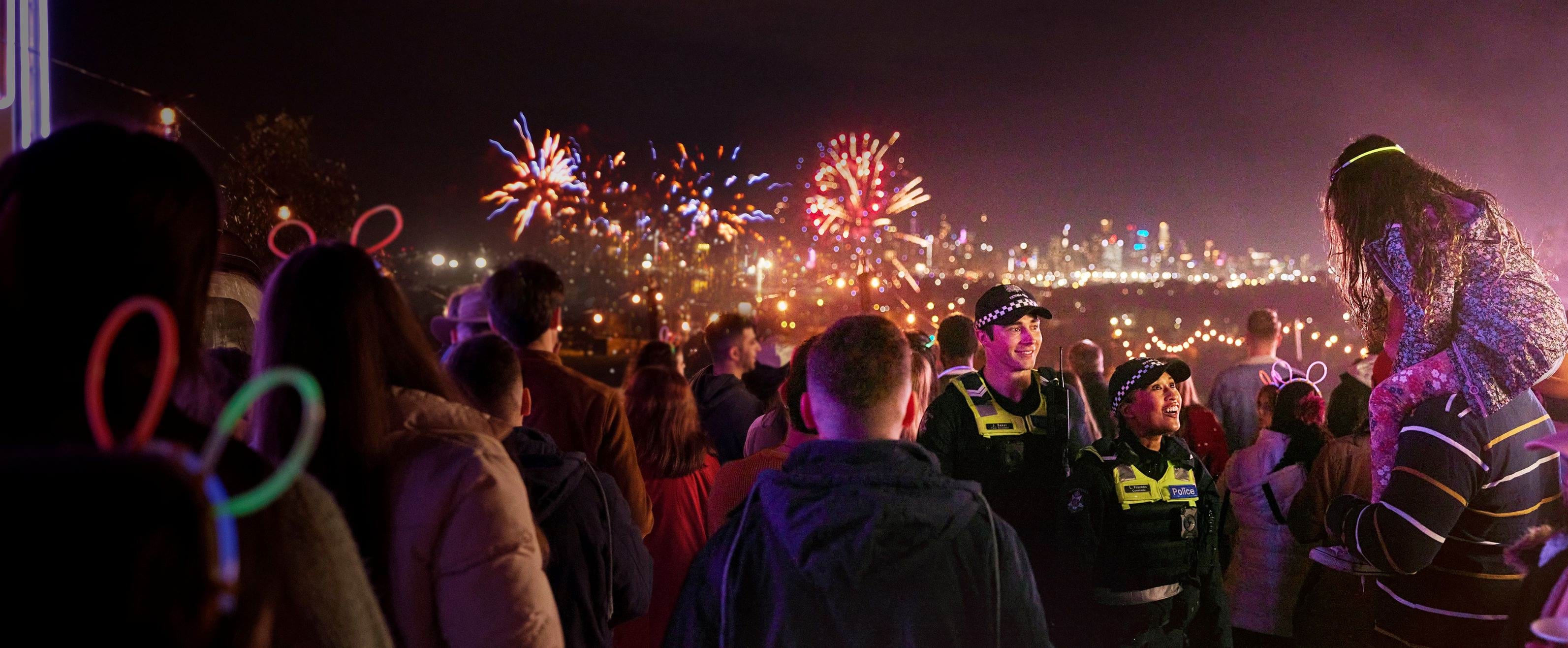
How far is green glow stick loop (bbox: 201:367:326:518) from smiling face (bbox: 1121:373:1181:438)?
13.7ft

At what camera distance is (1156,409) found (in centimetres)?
460

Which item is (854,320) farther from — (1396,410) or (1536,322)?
(1536,322)

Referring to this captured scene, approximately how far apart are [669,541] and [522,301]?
1564 millimetres

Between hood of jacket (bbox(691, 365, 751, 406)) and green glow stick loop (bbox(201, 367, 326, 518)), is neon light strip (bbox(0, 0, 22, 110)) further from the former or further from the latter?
hood of jacket (bbox(691, 365, 751, 406))

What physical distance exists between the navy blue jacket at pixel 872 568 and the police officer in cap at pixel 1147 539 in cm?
202

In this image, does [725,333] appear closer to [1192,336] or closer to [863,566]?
[863,566]

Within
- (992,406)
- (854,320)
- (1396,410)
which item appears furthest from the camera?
(992,406)

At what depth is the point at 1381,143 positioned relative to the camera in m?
3.28

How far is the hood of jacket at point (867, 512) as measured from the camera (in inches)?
97.2

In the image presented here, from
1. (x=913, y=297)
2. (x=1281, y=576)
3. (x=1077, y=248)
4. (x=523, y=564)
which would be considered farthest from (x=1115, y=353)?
(x=1077, y=248)

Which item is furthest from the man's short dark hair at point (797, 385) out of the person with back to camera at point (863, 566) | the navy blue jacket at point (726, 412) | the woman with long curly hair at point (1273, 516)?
the woman with long curly hair at point (1273, 516)

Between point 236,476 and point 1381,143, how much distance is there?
3720mm

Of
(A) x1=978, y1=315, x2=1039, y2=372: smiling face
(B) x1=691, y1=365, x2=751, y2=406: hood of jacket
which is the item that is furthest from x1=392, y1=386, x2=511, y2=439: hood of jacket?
(B) x1=691, y1=365, x2=751, y2=406: hood of jacket

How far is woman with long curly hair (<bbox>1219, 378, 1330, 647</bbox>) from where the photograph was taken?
5.64 meters
